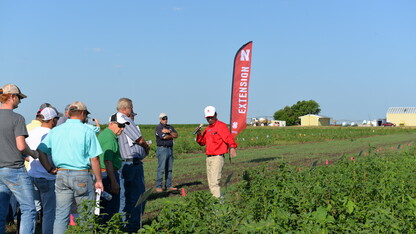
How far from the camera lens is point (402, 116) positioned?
359 feet

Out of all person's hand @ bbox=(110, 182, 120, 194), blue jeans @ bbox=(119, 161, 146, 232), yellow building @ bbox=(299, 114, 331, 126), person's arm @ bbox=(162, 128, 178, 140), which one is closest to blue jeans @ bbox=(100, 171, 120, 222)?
person's hand @ bbox=(110, 182, 120, 194)

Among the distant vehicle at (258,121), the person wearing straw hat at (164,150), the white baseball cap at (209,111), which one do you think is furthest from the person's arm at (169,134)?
the distant vehicle at (258,121)

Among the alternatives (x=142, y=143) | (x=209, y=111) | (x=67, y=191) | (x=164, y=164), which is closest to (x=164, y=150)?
(x=164, y=164)

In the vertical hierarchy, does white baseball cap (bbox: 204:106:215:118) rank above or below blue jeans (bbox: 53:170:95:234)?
above

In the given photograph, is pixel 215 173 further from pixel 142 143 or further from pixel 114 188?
pixel 114 188

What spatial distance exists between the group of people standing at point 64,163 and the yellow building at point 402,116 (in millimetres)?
107447

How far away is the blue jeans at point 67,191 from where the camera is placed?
5496mm

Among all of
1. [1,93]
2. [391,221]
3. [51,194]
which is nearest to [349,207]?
[391,221]

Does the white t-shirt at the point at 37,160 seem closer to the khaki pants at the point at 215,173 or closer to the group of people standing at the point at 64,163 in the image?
the group of people standing at the point at 64,163

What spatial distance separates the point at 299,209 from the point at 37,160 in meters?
3.26

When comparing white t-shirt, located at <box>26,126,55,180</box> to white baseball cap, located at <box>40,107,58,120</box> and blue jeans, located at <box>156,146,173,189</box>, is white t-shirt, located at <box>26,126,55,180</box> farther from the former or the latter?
blue jeans, located at <box>156,146,173,189</box>

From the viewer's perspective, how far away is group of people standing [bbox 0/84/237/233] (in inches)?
217

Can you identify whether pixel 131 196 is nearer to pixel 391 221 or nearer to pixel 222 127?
pixel 222 127

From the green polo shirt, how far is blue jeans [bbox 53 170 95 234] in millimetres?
733
